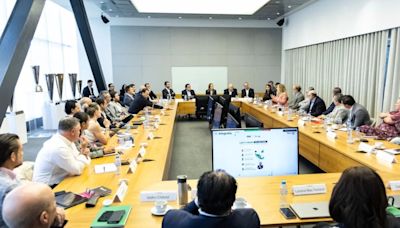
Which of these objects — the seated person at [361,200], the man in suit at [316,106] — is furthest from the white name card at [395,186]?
the man in suit at [316,106]

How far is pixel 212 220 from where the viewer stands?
4.14ft

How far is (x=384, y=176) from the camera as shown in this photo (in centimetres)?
239

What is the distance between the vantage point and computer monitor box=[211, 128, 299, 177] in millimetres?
2125

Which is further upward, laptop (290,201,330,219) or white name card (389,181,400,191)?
white name card (389,181,400,191)

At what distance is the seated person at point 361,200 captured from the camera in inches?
45.9

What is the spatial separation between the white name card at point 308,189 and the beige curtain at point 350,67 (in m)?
5.27

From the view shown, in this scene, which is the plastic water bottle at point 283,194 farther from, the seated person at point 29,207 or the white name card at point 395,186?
the seated person at point 29,207

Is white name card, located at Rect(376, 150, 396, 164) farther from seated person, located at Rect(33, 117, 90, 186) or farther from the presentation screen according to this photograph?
the presentation screen

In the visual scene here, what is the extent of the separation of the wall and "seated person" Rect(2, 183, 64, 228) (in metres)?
10.6

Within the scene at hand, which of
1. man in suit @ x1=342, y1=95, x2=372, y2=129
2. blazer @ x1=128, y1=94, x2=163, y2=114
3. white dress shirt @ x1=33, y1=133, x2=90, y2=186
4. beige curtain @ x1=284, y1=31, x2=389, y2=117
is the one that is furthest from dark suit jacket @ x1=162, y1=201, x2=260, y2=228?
beige curtain @ x1=284, y1=31, x2=389, y2=117

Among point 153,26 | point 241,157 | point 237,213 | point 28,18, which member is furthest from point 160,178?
point 153,26

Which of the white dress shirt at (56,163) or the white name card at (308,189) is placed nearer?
the white name card at (308,189)

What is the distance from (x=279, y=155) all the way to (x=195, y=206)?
3.01ft

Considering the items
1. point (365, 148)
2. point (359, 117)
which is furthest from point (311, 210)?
point (359, 117)
